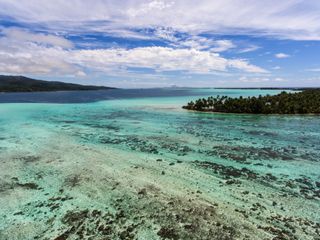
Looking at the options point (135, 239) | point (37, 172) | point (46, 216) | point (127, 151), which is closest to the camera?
point (135, 239)

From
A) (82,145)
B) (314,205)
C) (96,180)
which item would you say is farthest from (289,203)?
Answer: (82,145)

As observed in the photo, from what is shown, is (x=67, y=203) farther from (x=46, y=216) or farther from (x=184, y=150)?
(x=184, y=150)

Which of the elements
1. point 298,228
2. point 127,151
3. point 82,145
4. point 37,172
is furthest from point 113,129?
point 298,228

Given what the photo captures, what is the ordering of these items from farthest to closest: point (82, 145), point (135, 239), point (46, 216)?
point (82, 145), point (46, 216), point (135, 239)

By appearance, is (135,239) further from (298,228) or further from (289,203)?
(289,203)

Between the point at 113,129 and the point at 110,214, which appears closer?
the point at 110,214

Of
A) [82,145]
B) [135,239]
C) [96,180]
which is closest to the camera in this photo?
[135,239]
